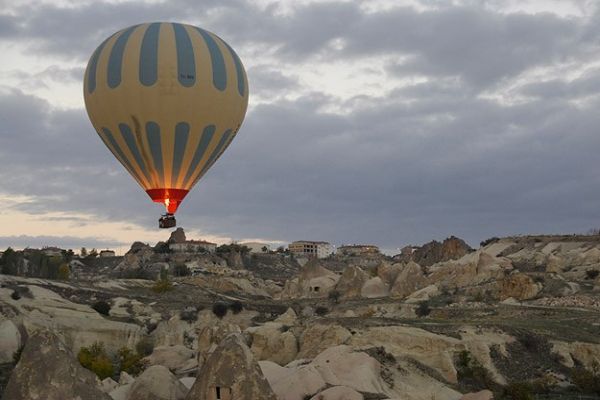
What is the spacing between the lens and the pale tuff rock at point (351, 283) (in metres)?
75.8

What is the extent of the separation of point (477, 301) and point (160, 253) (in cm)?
9267

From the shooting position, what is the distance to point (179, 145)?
115ft

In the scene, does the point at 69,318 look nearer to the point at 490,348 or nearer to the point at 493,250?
the point at 490,348

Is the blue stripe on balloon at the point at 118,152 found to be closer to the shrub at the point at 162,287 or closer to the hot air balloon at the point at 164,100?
the hot air balloon at the point at 164,100

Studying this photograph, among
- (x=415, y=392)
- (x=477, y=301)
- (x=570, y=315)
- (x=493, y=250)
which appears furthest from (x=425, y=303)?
→ (x=493, y=250)

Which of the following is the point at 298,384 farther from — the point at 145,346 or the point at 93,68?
the point at 145,346

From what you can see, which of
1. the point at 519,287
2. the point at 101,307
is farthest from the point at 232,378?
the point at 519,287

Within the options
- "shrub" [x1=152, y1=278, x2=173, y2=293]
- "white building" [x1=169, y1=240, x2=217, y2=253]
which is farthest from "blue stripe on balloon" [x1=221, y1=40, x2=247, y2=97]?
"white building" [x1=169, y1=240, x2=217, y2=253]

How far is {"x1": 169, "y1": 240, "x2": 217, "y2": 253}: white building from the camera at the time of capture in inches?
6006

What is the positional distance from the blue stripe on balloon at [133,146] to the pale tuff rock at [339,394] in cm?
1490

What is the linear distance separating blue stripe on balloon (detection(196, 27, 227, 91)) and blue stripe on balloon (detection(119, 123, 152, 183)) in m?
4.42

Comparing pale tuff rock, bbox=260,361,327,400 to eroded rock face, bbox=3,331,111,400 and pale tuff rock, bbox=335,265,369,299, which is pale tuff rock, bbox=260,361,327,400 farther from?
pale tuff rock, bbox=335,265,369,299

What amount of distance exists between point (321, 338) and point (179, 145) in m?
10.9

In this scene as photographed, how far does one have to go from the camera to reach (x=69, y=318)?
177ft
